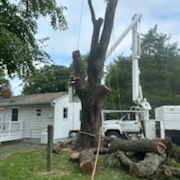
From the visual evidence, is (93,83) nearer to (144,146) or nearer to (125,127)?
(144,146)

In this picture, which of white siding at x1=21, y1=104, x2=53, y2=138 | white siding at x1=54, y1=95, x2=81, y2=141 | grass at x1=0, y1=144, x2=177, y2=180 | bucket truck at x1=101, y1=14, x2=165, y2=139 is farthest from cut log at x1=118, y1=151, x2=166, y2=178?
white siding at x1=21, y1=104, x2=53, y2=138

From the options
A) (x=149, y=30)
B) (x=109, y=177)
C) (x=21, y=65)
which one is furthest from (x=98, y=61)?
(x=149, y=30)


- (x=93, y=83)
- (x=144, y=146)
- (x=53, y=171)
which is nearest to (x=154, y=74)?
(x=93, y=83)

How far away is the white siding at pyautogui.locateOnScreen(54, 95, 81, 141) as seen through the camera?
18.5 m

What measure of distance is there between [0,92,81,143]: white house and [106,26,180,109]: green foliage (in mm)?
9571

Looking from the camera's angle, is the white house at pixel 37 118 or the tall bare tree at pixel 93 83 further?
the white house at pixel 37 118

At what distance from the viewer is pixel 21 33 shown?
14.6 feet

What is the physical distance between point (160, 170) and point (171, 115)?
8.01m

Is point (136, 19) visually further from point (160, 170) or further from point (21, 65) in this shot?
point (21, 65)

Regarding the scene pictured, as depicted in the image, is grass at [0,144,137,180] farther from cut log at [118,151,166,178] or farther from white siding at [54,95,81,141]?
white siding at [54,95,81,141]

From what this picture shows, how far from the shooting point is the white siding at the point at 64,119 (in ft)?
60.8

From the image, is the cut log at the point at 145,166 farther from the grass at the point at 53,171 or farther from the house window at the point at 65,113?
the house window at the point at 65,113

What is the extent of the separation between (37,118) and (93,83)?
30.8 feet

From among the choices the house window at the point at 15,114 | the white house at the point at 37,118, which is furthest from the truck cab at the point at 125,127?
the house window at the point at 15,114
